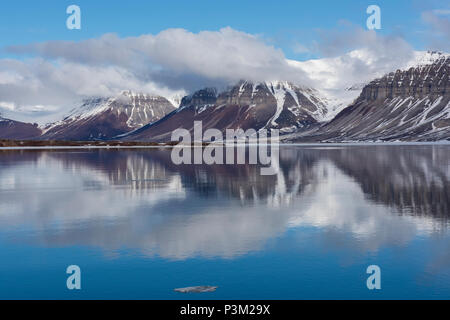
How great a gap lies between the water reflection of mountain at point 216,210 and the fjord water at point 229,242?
0.31 ft

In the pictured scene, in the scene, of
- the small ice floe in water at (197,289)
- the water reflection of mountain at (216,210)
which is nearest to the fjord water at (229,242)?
the water reflection of mountain at (216,210)

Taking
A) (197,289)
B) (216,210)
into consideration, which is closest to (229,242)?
(197,289)

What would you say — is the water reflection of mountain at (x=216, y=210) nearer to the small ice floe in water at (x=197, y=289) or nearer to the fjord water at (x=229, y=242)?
the fjord water at (x=229, y=242)

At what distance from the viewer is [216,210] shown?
37406mm

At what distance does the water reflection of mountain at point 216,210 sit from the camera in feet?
92.4

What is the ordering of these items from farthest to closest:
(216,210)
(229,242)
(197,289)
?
(216,210)
(229,242)
(197,289)

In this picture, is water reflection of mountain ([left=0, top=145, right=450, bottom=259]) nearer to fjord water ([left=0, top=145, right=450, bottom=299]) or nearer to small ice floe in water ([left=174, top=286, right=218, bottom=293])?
fjord water ([left=0, top=145, right=450, bottom=299])

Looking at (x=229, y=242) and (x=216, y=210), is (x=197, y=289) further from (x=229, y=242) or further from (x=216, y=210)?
(x=216, y=210)

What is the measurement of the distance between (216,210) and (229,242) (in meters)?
10.2

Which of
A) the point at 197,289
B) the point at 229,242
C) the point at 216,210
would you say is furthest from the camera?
the point at 216,210

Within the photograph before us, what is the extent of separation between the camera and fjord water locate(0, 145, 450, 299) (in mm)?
20266
